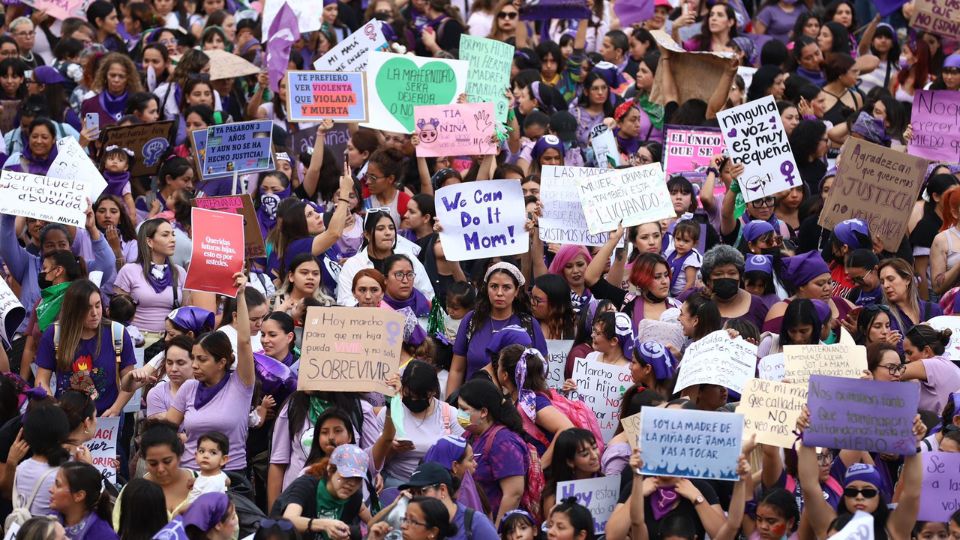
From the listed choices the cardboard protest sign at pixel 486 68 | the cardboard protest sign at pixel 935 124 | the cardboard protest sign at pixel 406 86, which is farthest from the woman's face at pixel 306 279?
the cardboard protest sign at pixel 935 124

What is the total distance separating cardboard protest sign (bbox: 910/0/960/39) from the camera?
17.5 meters

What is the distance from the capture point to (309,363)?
11320mm

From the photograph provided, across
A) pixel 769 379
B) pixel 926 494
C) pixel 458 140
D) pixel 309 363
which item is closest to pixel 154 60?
pixel 458 140

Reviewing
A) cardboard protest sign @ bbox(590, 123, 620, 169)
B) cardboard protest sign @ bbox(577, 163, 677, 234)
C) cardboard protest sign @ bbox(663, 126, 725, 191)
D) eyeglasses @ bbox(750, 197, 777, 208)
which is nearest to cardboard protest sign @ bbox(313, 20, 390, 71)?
cardboard protest sign @ bbox(590, 123, 620, 169)

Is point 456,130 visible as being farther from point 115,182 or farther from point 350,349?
point 350,349

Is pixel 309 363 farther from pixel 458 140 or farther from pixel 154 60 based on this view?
pixel 154 60

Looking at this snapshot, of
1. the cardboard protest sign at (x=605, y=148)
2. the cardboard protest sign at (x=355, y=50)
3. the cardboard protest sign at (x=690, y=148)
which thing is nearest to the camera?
the cardboard protest sign at (x=690, y=148)

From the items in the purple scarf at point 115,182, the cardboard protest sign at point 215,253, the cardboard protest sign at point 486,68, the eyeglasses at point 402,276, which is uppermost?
the cardboard protest sign at point 486,68

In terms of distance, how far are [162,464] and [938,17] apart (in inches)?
378

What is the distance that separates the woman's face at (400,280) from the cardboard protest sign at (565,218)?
154 centimetres

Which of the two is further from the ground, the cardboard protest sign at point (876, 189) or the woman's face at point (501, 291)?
the cardboard protest sign at point (876, 189)

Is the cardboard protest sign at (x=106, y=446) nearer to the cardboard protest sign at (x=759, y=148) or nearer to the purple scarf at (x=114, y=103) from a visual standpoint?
the cardboard protest sign at (x=759, y=148)

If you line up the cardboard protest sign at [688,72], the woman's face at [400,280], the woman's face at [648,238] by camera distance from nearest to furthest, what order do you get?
the woman's face at [400,280]
the woman's face at [648,238]
the cardboard protest sign at [688,72]

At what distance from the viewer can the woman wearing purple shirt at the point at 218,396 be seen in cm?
1130
